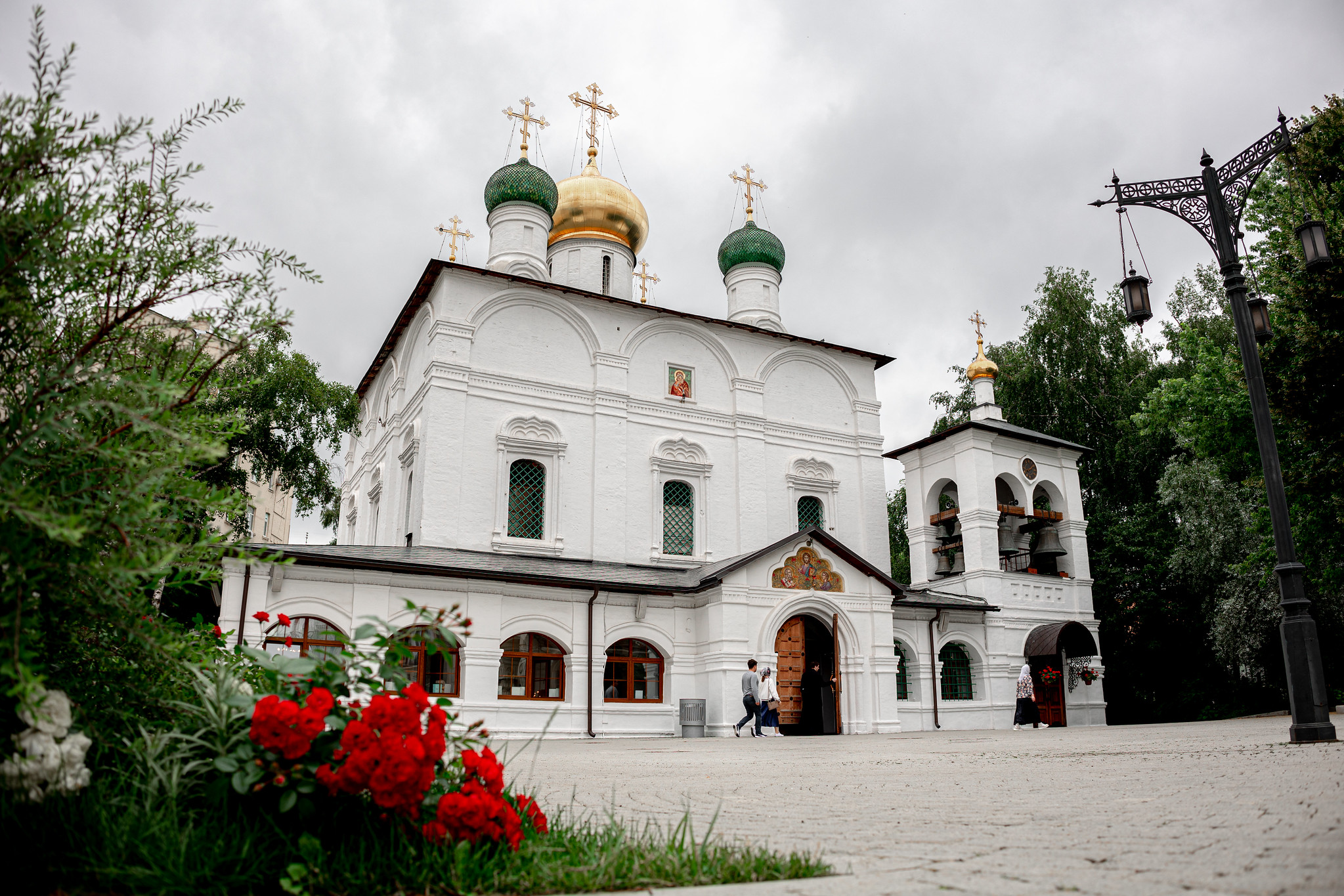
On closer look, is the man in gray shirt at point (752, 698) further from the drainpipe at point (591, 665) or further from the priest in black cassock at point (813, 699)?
the drainpipe at point (591, 665)

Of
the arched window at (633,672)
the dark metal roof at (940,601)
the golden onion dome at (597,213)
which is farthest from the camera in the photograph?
the golden onion dome at (597,213)

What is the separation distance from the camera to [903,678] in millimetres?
21031

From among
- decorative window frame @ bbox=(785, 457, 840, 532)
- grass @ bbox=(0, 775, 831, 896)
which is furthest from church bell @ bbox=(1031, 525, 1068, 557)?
grass @ bbox=(0, 775, 831, 896)

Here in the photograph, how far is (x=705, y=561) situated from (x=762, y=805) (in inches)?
622

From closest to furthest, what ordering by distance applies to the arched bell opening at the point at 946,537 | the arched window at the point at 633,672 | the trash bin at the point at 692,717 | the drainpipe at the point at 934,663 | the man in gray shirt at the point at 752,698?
the man in gray shirt at the point at 752,698
the trash bin at the point at 692,717
the arched window at the point at 633,672
the drainpipe at the point at 934,663
the arched bell opening at the point at 946,537

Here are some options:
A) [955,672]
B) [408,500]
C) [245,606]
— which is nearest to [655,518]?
[408,500]

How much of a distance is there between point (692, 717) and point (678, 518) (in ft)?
17.1

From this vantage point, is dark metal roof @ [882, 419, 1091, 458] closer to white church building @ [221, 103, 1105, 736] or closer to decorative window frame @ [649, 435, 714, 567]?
white church building @ [221, 103, 1105, 736]

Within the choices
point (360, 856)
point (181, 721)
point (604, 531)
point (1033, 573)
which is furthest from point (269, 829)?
point (1033, 573)

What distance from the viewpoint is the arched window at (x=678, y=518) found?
20766 millimetres

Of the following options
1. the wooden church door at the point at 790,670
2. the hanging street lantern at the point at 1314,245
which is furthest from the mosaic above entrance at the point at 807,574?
the hanging street lantern at the point at 1314,245

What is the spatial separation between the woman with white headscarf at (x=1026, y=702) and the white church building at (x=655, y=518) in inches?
51.6

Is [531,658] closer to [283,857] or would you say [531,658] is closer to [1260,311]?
[1260,311]

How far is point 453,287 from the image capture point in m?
19.6
